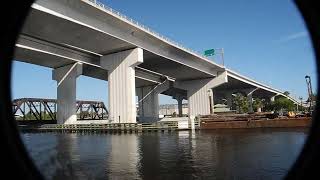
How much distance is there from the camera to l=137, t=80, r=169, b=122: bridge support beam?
11006 centimetres

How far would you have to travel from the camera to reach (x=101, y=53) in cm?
7288

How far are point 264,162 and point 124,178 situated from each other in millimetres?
8595

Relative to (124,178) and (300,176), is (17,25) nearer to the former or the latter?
(300,176)

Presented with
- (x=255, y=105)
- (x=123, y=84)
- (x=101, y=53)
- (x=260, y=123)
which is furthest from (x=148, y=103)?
(x=260, y=123)

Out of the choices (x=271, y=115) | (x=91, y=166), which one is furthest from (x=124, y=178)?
(x=271, y=115)

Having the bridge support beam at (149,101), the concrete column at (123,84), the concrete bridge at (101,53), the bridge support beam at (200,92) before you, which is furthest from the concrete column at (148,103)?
the concrete column at (123,84)

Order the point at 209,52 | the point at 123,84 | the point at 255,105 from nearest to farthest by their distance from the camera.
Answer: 1. the point at 123,84
2. the point at 209,52
3. the point at 255,105

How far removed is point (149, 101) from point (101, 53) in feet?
143

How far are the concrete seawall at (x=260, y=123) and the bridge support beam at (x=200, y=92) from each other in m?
35.3

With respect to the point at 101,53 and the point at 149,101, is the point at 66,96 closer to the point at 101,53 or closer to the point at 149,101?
the point at 101,53

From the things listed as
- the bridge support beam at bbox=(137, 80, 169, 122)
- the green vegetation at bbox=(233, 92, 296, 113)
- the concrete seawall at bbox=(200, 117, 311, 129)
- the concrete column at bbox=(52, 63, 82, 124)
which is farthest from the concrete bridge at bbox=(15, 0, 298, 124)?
the green vegetation at bbox=(233, 92, 296, 113)

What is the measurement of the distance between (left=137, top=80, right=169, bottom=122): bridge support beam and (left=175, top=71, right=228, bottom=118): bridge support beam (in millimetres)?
6375

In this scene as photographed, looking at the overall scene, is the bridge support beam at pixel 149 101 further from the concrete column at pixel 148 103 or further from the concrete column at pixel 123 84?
the concrete column at pixel 123 84

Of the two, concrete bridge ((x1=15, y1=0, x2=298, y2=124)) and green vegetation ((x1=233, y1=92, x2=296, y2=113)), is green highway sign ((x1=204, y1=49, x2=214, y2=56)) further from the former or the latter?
green vegetation ((x1=233, y1=92, x2=296, y2=113))
